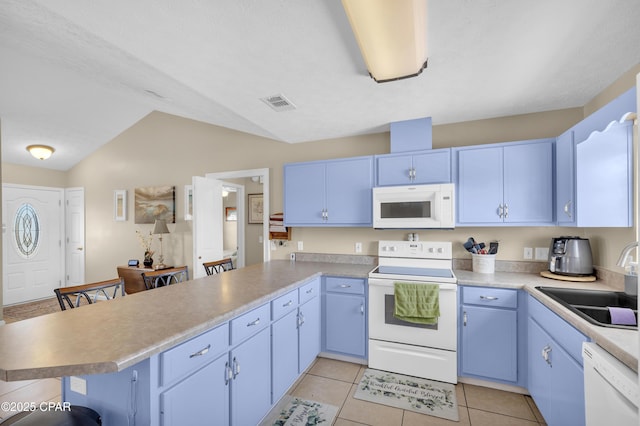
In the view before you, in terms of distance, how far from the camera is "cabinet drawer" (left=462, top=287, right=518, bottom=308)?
222cm

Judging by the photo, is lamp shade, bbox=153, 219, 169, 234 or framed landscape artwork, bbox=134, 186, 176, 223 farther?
framed landscape artwork, bbox=134, 186, 176, 223

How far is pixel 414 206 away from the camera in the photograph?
267cm

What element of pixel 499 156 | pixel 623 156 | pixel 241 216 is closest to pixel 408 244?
pixel 499 156

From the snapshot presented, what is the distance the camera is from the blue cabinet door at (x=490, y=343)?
2.22 meters

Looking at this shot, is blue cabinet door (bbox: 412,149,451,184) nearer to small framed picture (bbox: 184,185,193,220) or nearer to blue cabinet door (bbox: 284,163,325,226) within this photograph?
blue cabinet door (bbox: 284,163,325,226)

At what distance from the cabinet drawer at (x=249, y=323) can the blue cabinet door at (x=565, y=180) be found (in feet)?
7.56

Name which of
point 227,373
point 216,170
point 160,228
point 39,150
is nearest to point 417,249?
point 227,373

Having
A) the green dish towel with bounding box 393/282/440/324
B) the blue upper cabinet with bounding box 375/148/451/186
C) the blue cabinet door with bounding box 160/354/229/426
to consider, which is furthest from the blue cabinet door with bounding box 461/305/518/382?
the blue cabinet door with bounding box 160/354/229/426

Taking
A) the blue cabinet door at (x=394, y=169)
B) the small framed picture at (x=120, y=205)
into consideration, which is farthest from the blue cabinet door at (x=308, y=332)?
the small framed picture at (x=120, y=205)

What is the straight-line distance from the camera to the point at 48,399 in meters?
2.23

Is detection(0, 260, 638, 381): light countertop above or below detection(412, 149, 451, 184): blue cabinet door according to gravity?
below

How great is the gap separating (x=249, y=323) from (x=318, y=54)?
1.74 m

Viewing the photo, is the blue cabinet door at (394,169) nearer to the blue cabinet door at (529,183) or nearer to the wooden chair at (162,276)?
the blue cabinet door at (529,183)

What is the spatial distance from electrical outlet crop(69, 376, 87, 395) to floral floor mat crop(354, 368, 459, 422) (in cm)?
179
